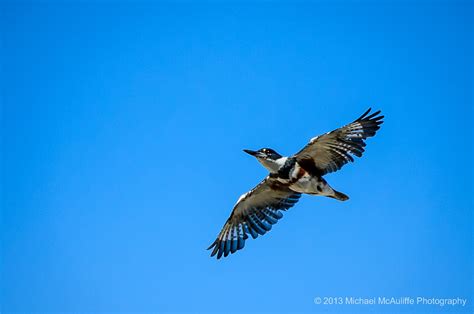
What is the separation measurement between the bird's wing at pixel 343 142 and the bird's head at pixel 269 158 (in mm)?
505

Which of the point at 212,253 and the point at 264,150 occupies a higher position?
the point at 264,150

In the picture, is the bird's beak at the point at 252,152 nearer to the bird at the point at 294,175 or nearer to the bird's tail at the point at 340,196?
the bird at the point at 294,175

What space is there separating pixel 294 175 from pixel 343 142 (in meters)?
1.37

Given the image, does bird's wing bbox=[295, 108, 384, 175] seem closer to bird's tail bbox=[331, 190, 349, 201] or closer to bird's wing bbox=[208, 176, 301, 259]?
bird's tail bbox=[331, 190, 349, 201]

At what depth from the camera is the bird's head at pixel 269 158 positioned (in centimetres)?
1672

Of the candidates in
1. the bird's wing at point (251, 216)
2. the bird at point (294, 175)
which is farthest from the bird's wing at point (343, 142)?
the bird's wing at point (251, 216)

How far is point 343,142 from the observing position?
16.4 metres

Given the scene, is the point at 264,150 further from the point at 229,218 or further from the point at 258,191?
the point at 229,218

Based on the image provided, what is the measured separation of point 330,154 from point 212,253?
406 cm

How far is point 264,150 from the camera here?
55.5 feet

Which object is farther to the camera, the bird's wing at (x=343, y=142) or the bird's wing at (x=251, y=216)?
the bird's wing at (x=251, y=216)

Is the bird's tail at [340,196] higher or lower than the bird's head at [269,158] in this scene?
lower

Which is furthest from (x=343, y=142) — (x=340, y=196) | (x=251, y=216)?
(x=251, y=216)

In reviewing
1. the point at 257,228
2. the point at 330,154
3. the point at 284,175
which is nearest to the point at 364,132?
the point at 330,154
